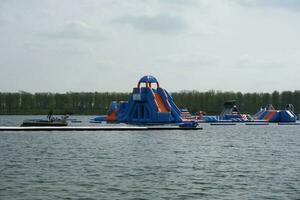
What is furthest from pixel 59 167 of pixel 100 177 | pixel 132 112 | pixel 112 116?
pixel 112 116

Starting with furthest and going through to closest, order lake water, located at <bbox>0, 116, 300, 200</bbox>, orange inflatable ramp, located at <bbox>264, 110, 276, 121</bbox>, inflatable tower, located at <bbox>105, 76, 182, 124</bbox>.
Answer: orange inflatable ramp, located at <bbox>264, 110, 276, 121</bbox>
inflatable tower, located at <bbox>105, 76, 182, 124</bbox>
lake water, located at <bbox>0, 116, 300, 200</bbox>

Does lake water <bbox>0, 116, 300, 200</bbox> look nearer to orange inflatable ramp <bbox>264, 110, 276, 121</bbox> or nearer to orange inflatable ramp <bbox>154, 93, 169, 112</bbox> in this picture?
orange inflatable ramp <bbox>154, 93, 169, 112</bbox>

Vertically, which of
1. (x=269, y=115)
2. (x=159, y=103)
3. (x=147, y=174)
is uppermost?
(x=159, y=103)

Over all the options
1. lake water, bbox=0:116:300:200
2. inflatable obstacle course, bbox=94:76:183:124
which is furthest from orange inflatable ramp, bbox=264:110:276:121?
lake water, bbox=0:116:300:200

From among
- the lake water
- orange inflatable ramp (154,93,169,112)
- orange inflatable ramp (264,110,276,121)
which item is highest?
orange inflatable ramp (154,93,169,112)

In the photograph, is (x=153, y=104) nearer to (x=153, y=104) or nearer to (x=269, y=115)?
(x=153, y=104)

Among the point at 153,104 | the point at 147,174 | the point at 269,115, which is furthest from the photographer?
the point at 269,115

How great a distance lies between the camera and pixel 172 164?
1912 inches

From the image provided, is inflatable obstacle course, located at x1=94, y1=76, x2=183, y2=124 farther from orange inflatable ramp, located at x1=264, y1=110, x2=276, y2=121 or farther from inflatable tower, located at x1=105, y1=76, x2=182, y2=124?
orange inflatable ramp, located at x1=264, y1=110, x2=276, y2=121

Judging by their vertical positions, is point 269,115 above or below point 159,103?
below

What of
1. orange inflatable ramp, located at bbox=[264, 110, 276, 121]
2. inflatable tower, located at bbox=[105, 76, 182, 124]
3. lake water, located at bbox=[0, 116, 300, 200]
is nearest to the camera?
lake water, located at bbox=[0, 116, 300, 200]

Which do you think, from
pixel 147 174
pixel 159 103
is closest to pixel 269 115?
pixel 159 103

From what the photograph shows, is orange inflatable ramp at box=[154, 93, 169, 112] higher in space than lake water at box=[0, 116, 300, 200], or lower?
higher

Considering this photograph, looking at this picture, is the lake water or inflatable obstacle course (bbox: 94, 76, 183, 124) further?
inflatable obstacle course (bbox: 94, 76, 183, 124)
